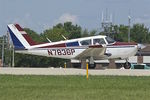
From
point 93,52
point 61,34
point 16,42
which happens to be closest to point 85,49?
point 93,52

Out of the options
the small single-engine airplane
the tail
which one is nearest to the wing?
the small single-engine airplane

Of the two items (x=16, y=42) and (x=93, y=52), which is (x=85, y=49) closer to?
(x=93, y=52)

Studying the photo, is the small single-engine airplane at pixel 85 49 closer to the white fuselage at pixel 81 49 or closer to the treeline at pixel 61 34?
the white fuselage at pixel 81 49

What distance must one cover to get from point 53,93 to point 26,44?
72.9ft

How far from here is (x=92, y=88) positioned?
17.9 m

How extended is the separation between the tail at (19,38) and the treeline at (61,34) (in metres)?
33.0

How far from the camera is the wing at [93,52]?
34.3 m

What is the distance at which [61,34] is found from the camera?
9888 cm

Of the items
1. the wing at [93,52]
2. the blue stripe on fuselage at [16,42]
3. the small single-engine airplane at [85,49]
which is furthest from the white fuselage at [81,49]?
the blue stripe on fuselage at [16,42]

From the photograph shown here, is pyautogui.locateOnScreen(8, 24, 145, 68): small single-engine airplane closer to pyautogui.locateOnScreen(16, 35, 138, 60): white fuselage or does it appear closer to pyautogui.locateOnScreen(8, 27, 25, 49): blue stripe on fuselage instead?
pyautogui.locateOnScreen(16, 35, 138, 60): white fuselage

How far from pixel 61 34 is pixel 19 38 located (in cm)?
6073

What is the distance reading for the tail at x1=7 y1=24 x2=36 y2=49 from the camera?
37.8 m

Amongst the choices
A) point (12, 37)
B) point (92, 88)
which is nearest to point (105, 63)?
point (12, 37)

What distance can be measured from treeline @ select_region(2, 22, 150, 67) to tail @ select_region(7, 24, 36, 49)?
3299 centimetres
